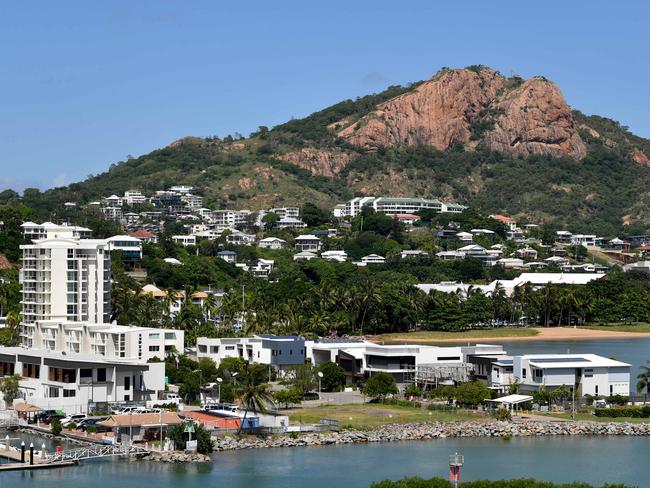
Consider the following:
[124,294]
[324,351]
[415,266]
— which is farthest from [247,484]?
[415,266]

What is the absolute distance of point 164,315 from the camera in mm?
98688

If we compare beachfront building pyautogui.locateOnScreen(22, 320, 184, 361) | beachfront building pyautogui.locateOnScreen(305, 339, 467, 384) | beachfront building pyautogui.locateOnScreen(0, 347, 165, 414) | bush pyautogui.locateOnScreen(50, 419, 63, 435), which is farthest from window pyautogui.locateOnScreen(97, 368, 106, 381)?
beachfront building pyautogui.locateOnScreen(305, 339, 467, 384)

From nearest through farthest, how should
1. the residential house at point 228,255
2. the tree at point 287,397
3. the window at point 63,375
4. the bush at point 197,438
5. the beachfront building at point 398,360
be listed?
the bush at point 197,438 < the window at point 63,375 < the tree at point 287,397 < the beachfront building at point 398,360 < the residential house at point 228,255

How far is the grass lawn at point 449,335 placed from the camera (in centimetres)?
11013

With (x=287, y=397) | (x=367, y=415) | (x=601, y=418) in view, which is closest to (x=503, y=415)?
(x=601, y=418)

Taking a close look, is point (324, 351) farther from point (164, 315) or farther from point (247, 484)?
point (247, 484)

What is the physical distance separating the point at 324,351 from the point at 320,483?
29.0 metres

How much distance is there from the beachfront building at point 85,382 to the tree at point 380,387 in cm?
1051

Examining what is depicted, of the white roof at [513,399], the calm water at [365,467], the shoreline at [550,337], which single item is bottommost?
the calm water at [365,467]

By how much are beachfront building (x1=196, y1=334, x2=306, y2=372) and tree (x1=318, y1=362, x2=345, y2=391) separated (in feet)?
14.0

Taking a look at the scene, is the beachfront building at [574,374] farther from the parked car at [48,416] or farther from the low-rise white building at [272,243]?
the low-rise white building at [272,243]

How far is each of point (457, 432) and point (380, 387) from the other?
29.9 ft

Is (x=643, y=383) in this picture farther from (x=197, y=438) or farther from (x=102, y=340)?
(x=102, y=340)

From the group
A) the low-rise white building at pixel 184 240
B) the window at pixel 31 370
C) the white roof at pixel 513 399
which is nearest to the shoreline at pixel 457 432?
the white roof at pixel 513 399
